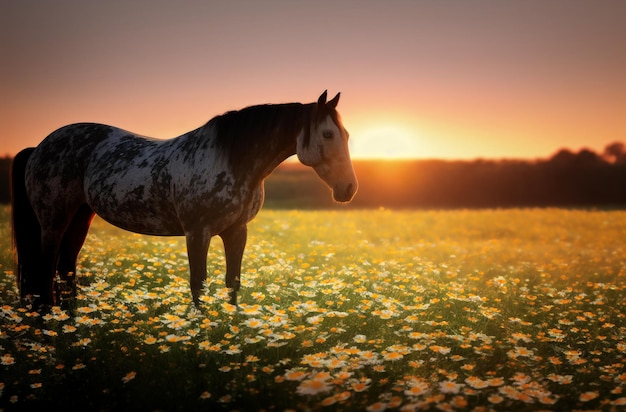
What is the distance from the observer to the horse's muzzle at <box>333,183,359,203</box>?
642 centimetres

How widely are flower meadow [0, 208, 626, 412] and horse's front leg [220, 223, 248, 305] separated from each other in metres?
0.27

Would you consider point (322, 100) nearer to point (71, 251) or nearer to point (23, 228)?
point (71, 251)

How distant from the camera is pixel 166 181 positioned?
22.6ft

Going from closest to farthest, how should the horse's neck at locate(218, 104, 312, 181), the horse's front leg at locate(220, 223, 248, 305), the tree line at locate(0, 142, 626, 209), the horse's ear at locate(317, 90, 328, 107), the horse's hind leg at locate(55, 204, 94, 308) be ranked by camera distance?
the horse's ear at locate(317, 90, 328, 107) → the horse's neck at locate(218, 104, 312, 181) → the horse's front leg at locate(220, 223, 248, 305) → the horse's hind leg at locate(55, 204, 94, 308) → the tree line at locate(0, 142, 626, 209)

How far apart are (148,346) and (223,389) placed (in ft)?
4.44

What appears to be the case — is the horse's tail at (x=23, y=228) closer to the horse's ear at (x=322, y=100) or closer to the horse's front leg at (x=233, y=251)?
the horse's front leg at (x=233, y=251)

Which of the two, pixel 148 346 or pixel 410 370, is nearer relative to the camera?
pixel 410 370

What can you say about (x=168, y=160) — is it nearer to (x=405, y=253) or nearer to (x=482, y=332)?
(x=482, y=332)

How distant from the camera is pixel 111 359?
5.71 m

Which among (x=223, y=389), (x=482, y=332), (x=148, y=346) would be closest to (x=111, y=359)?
(x=148, y=346)

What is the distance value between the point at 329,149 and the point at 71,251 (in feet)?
14.6

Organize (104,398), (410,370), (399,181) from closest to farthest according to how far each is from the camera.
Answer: (104,398) → (410,370) → (399,181)

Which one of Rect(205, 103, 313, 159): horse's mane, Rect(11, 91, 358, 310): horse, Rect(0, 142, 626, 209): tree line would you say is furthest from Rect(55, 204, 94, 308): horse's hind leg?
Rect(0, 142, 626, 209): tree line

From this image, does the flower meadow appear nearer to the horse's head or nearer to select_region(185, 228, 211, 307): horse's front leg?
select_region(185, 228, 211, 307): horse's front leg
